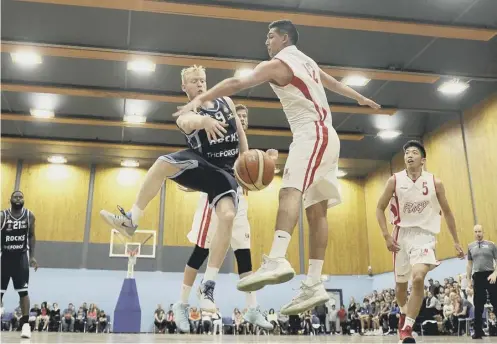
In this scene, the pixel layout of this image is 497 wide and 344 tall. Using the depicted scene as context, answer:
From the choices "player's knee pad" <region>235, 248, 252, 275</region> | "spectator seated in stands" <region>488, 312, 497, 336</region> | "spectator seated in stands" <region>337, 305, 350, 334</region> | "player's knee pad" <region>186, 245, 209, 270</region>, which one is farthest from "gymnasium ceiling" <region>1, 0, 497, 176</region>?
"spectator seated in stands" <region>337, 305, 350, 334</region>

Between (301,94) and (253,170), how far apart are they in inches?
30.8

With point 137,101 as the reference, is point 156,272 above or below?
below

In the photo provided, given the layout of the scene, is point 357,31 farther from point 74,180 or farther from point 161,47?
point 74,180

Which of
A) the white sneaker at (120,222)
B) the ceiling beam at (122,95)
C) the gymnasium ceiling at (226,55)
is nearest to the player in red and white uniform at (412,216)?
the white sneaker at (120,222)

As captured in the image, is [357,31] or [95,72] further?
[95,72]

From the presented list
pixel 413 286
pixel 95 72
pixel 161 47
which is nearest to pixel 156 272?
pixel 95 72

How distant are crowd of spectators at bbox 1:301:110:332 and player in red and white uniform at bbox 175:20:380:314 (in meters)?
15.1

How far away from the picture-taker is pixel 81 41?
11422mm

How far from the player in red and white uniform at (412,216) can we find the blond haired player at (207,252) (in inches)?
61.3

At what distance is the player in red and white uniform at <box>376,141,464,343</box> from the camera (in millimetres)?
5195

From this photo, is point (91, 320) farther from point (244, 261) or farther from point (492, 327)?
point (244, 261)

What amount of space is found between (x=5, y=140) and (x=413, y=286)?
17236 mm

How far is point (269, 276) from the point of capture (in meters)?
3.37

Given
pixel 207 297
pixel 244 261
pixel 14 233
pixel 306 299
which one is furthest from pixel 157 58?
pixel 306 299
